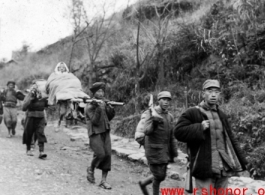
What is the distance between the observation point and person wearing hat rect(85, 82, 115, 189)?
5.88 m

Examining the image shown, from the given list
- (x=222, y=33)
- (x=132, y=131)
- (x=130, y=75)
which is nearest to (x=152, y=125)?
(x=132, y=131)

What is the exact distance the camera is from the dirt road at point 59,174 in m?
5.54

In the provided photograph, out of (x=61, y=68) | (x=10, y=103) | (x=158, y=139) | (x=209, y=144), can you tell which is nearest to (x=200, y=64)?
(x=61, y=68)

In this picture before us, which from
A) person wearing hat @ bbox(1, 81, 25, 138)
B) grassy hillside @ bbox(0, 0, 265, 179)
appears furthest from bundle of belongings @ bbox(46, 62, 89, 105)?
grassy hillside @ bbox(0, 0, 265, 179)

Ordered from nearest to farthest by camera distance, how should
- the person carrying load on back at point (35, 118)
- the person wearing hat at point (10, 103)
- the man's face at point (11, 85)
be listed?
the person carrying load on back at point (35, 118)
the man's face at point (11, 85)
the person wearing hat at point (10, 103)

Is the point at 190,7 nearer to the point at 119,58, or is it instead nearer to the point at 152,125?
the point at 119,58

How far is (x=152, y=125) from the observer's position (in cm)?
492

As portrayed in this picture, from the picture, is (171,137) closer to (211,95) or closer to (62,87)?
(211,95)

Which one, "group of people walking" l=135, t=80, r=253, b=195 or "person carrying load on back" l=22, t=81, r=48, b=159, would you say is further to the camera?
"person carrying load on back" l=22, t=81, r=48, b=159

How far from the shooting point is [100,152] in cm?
585

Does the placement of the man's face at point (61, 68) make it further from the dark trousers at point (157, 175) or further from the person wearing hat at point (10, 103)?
the dark trousers at point (157, 175)

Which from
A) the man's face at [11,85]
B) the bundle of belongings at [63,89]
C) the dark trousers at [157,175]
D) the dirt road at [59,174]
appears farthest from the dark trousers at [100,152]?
the man's face at [11,85]

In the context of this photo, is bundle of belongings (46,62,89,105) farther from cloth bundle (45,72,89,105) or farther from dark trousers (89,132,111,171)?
dark trousers (89,132,111,171)

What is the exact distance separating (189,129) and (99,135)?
2.73 m
